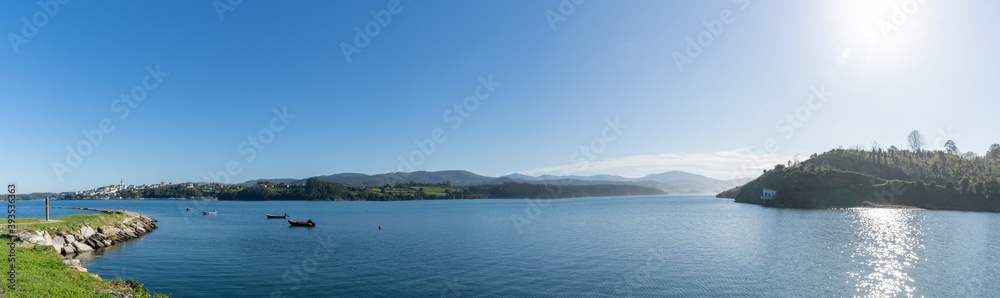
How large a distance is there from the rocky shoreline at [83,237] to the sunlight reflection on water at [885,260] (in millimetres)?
58267

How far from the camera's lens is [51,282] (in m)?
21.8

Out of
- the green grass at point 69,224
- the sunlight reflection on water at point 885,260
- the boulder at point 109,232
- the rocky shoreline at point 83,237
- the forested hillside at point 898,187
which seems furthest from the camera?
the forested hillside at point 898,187

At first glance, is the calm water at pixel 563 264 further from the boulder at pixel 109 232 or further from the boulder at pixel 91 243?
the boulder at pixel 109 232

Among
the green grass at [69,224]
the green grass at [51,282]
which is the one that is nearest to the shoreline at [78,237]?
the green grass at [69,224]

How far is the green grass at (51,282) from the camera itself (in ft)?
64.1

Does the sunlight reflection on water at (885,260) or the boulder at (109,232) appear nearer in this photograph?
the sunlight reflection on water at (885,260)

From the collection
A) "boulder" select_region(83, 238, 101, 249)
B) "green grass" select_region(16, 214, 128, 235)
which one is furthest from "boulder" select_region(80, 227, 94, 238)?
"boulder" select_region(83, 238, 101, 249)

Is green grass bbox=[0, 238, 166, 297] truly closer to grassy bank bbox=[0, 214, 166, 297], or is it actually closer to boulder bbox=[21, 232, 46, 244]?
grassy bank bbox=[0, 214, 166, 297]

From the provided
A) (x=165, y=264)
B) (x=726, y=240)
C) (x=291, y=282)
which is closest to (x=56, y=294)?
(x=291, y=282)

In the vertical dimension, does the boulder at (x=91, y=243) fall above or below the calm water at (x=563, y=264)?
above

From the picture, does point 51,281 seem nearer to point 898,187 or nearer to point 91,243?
point 91,243

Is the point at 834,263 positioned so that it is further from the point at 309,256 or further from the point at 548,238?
the point at 309,256

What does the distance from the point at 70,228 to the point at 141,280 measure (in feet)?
85.9

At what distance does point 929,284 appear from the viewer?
110 ft
